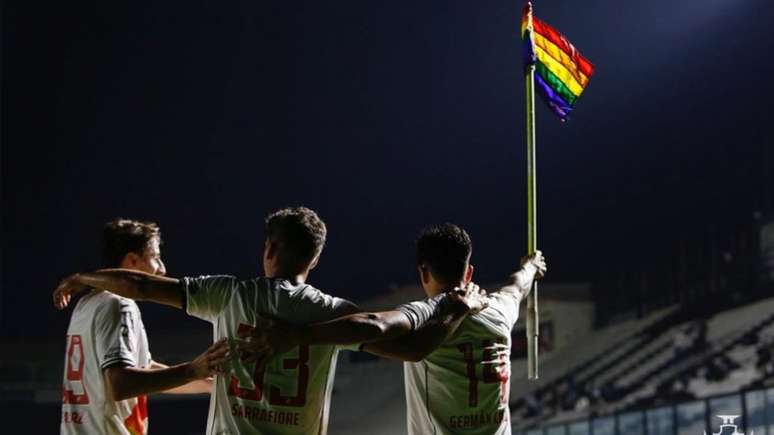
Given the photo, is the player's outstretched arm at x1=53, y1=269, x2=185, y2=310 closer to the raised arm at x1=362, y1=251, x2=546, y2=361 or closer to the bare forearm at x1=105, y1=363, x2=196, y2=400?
the bare forearm at x1=105, y1=363, x2=196, y2=400

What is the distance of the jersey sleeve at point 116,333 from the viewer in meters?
2.64

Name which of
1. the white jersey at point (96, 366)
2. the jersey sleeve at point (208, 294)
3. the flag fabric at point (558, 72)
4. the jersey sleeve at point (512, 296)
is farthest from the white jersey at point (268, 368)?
the flag fabric at point (558, 72)

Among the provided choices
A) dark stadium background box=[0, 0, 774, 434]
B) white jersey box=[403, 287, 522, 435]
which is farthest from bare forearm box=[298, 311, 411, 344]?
dark stadium background box=[0, 0, 774, 434]

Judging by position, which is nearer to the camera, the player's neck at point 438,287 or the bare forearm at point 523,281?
the player's neck at point 438,287

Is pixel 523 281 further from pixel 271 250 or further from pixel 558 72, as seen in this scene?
pixel 558 72

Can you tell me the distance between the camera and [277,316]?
7.45 ft

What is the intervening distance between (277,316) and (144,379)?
1.43ft

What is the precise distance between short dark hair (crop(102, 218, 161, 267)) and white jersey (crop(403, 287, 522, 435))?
2.90ft

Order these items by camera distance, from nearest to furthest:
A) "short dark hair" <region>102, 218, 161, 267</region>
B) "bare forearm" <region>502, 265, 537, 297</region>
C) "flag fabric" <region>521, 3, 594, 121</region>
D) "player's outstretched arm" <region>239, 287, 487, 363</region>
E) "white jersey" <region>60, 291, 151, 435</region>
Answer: "player's outstretched arm" <region>239, 287, 487, 363</region>, "white jersey" <region>60, 291, 151, 435</region>, "short dark hair" <region>102, 218, 161, 267</region>, "bare forearm" <region>502, 265, 537, 297</region>, "flag fabric" <region>521, 3, 594, 121</region>

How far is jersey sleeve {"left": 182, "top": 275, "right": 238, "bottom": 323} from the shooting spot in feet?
7.54

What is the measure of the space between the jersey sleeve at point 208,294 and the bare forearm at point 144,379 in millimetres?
131

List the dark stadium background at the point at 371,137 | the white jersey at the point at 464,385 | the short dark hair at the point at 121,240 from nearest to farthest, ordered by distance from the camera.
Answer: the white jersey at the point at 464,385 < the short dark hair at the point at 121,240 < the dark stadium background at the point at 371,137

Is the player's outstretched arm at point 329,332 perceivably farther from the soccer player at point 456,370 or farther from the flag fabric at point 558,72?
the flag fabric at point 558,72

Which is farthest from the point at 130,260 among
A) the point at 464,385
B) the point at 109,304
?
the point at 464,385
